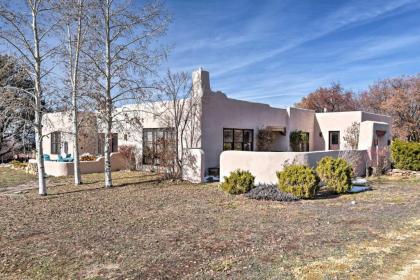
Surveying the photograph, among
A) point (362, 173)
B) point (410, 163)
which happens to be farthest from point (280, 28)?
point (410, 163)

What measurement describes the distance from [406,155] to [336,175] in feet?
29.9

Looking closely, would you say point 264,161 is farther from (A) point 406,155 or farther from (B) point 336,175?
(A) point 406,155

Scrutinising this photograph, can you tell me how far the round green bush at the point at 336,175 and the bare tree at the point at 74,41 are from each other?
10.8 meters

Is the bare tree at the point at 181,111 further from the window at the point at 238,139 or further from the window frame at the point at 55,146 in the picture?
the window frame at the point at 55,146

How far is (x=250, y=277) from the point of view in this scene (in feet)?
15.0

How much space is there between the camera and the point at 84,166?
18.6m

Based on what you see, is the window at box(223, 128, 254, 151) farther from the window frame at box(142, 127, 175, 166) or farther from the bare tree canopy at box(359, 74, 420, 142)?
the bare tree canopy at box(359, 74, 420, 142)

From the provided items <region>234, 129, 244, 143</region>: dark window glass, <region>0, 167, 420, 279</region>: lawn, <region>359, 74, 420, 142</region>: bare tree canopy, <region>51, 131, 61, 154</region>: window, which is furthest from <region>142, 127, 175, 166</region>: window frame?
<region>359, 74, 420, 142</region>: bare tree canopy

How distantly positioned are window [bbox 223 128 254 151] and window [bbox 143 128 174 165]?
3.10 metres

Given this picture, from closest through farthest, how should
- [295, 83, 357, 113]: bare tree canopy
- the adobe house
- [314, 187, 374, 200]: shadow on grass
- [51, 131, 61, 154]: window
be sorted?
[314, 187, 374, 200]: shadow on grass → the adobe house → [51, 131, 61, 154]: window → [295, 83, 357, 113]: bare tree canopy

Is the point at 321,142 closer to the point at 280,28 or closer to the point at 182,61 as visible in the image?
the point at 280,28

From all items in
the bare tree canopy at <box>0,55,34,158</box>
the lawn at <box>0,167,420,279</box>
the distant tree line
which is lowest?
the lawn at <box>0,167,420,279</box>

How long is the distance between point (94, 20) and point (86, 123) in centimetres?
488

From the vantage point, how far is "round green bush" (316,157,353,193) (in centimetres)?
1163
